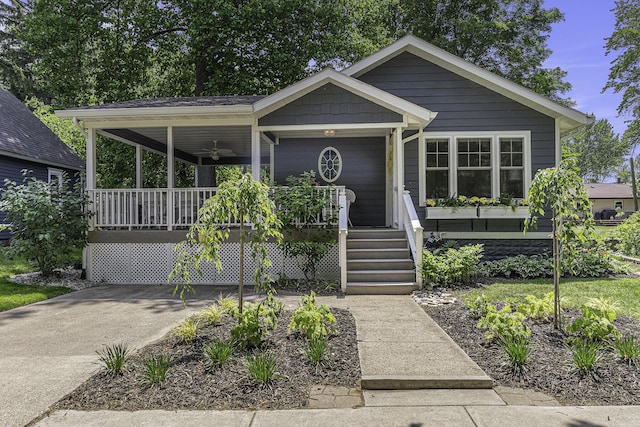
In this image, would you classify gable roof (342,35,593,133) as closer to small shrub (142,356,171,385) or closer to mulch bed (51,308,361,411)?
mulch bed (51,308,361,411)

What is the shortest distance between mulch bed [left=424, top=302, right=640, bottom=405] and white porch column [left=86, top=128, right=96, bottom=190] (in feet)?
25.6

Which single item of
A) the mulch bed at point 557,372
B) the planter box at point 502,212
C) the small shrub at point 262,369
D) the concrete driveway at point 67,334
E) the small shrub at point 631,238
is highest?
the planter box at point 502,212

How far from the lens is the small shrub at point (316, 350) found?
358 cm

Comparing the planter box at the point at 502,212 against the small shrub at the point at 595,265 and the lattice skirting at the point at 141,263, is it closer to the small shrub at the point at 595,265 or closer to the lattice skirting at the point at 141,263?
the small shrub at the point at 595,265

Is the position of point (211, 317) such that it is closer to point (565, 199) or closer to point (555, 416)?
point (555, 416)

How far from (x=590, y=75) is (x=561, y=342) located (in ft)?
92.0

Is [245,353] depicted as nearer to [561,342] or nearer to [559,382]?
[559,382]

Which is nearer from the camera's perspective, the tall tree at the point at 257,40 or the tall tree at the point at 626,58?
the tall tree at the point at 257,40

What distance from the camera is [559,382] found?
321 centimetres

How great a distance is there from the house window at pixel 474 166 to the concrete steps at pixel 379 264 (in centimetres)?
262

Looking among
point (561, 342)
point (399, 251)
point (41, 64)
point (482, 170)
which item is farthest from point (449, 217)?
point (41, 64)

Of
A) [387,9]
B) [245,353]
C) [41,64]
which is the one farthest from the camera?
[387,9]

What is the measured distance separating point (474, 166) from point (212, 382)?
826 centimetres

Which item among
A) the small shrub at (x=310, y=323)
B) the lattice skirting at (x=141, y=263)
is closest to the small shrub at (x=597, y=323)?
the small shrub at (x=310, y=323)
